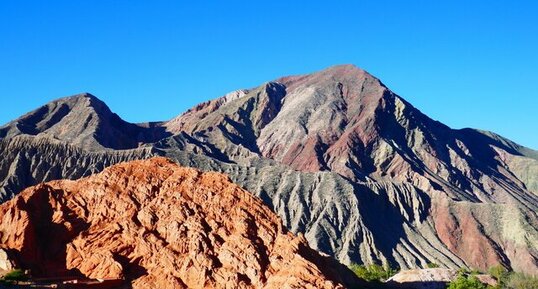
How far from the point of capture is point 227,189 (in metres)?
45.1

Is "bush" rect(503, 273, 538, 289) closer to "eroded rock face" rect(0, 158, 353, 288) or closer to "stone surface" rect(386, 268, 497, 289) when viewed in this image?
"stone surface" rect(386, 268, 497, 289)

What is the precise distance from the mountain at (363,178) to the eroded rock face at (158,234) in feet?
245

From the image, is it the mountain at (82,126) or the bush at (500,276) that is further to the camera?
the mountain at (82,126)

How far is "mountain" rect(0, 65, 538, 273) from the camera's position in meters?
128

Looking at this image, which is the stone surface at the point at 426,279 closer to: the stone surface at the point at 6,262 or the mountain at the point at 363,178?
the mountain at the point at 363,178

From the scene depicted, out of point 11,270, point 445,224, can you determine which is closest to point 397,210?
point 445,224

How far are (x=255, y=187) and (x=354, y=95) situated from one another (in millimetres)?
73514

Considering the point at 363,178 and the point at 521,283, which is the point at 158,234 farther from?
the point at 363,178

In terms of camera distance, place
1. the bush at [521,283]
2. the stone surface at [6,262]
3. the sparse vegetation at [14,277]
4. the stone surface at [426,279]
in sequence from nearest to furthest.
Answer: the sparse vegetation at [14,277] → the stone surface at [6,262] → the stone surface at [426,279] → the bush at [521,283]

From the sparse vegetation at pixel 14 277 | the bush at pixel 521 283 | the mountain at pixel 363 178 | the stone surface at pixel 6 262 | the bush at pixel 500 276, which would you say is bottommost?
the sparse vegetation at pixel 14 277

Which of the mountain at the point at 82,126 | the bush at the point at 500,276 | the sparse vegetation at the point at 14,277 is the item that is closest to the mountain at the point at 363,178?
the mountain at the point at 82,126

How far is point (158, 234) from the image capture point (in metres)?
A: 41.9

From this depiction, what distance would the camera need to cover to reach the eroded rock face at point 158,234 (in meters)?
38.7

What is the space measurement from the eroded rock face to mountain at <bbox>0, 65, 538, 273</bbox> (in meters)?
74.8
